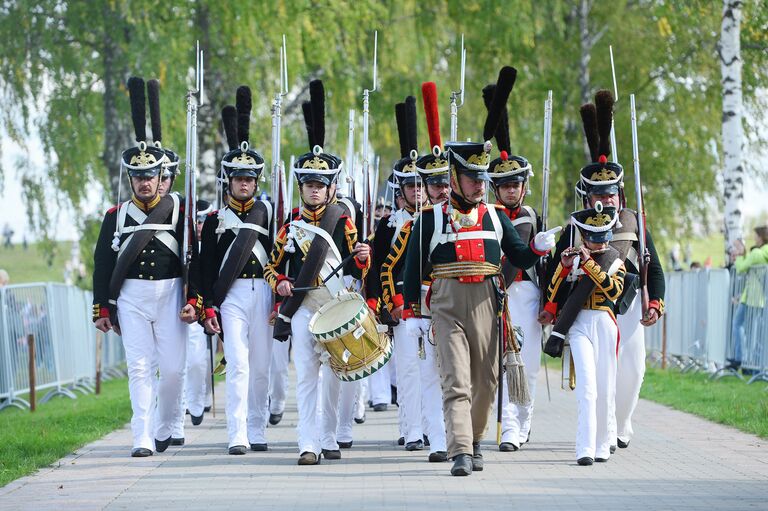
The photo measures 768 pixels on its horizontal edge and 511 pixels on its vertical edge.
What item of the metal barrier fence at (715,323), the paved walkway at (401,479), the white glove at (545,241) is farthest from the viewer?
the metal barrier fence at (715,323)

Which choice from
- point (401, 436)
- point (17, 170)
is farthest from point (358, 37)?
point (401, 436)

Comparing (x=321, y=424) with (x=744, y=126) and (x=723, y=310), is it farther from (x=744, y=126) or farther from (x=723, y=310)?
(x=744, y=126)

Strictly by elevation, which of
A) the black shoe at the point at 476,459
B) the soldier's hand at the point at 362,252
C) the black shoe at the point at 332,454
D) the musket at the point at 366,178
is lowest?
the black shoe at the point at 332,454

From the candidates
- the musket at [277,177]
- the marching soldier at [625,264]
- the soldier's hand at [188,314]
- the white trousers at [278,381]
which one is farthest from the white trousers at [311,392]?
the white trousers at [278,381]

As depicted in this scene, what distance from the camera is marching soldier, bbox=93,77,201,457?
12555mm

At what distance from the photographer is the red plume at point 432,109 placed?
38.0 ft

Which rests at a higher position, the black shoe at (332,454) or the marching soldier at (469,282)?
the marching soldier at (469,282)

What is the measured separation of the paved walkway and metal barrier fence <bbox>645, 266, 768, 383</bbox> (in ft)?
21.3

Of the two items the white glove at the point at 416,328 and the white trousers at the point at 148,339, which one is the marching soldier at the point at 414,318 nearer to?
the white glove at the point at 416,328

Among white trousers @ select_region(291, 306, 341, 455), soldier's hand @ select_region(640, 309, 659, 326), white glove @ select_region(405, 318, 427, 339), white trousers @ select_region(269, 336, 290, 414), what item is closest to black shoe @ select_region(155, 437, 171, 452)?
white trousers @ select_region(291, 306, 341, 455)

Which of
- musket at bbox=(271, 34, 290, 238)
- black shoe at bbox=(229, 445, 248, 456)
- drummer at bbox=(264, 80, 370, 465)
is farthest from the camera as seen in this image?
musket at bbox=(271, 34, 290, 238)

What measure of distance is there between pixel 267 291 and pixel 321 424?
1.22 metres

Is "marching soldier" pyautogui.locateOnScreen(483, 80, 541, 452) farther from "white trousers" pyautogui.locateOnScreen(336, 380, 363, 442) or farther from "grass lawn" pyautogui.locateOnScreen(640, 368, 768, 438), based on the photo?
"grass lawn" pyautogui.locateOnScreen(640, 368, 768, 438)

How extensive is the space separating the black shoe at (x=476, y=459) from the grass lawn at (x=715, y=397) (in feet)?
10.9
